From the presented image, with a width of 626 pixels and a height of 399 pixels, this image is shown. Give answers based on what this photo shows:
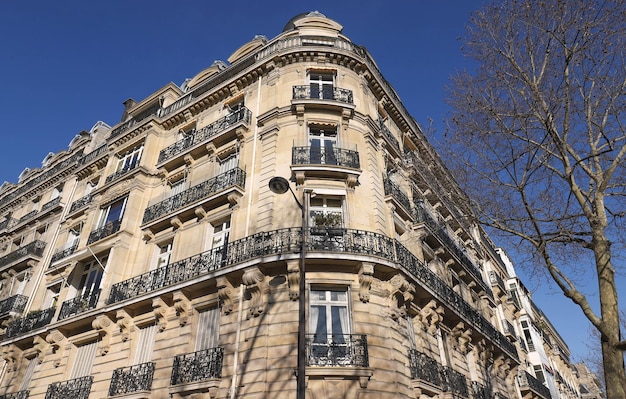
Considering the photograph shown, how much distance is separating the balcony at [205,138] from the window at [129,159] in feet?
6.15

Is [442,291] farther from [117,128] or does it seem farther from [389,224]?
[117,128]

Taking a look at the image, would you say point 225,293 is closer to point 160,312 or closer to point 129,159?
point 160,312

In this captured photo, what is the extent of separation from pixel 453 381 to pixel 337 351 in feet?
19.8

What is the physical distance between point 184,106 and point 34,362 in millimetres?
13815

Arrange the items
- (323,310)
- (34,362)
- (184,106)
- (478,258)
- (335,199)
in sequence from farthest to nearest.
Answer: (478,258)
(184,106)
(34,362)
(335,199)
(323,310)

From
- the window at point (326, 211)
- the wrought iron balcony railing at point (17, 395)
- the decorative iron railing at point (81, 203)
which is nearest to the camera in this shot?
the window at point (326, 211)

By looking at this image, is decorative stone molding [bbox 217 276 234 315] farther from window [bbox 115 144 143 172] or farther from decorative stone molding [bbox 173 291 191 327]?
window [bbox 115 144 143 172]

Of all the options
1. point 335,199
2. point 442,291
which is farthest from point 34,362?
point 442,291

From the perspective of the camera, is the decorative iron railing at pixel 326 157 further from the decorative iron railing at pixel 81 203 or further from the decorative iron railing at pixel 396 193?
the decorative iron railing at pixel 81 203

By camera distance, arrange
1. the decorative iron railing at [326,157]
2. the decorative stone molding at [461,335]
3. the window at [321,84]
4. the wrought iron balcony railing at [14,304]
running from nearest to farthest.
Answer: the decorative iron railing at [326,157], the decorative stone molding at [461,335], the window at [321,84], the wrought iron balcony railing at [14,304]

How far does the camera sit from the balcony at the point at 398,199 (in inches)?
613

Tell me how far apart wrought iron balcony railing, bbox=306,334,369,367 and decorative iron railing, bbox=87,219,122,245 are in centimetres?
1154

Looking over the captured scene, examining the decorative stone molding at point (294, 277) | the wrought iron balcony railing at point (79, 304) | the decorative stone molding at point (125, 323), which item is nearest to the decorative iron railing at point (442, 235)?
the decorative stone molding at point (294, 277)

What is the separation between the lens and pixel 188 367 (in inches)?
480
